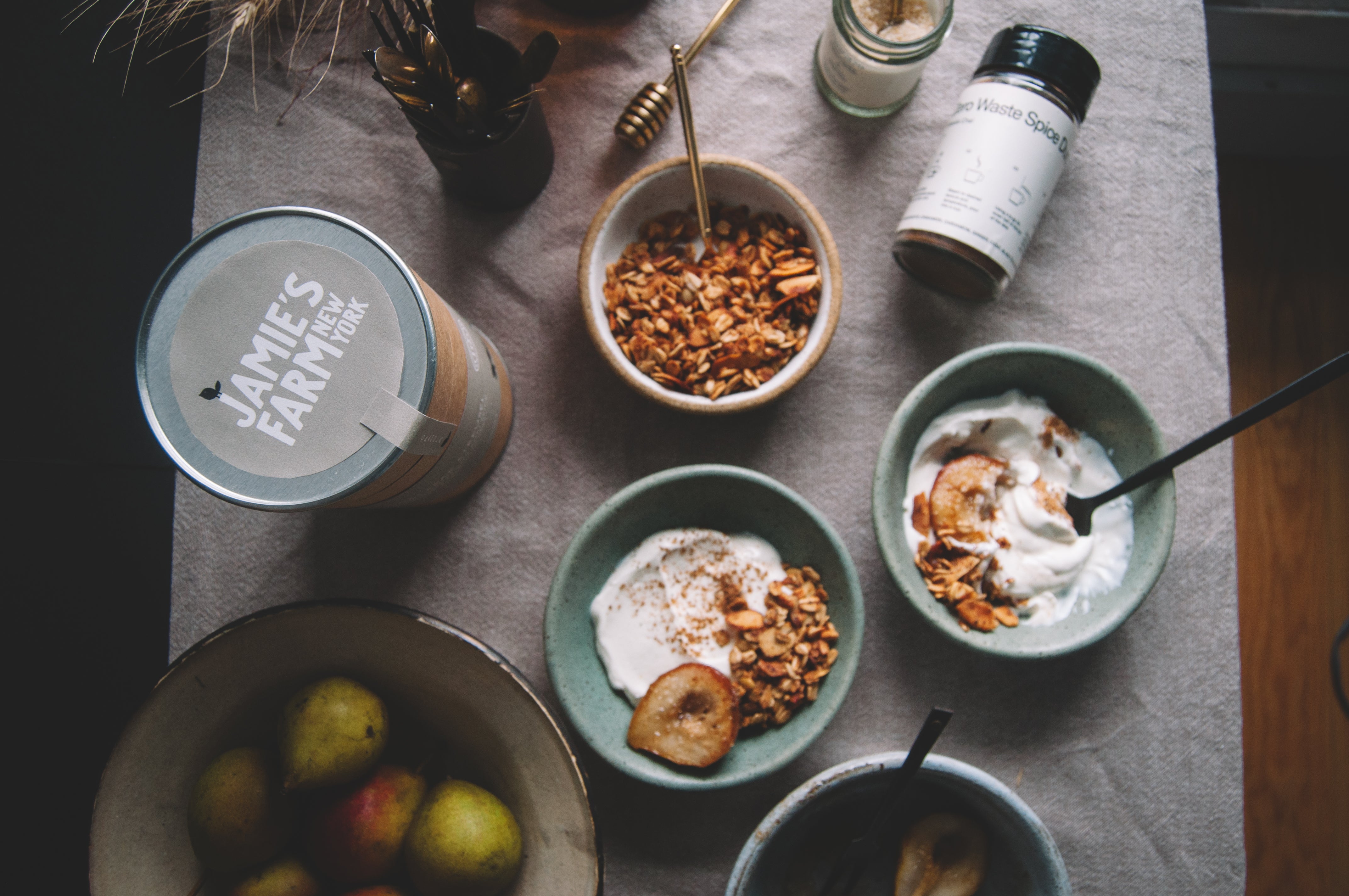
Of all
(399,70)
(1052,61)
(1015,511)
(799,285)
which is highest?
(1052,61)

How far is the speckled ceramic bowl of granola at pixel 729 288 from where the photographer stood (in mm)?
739

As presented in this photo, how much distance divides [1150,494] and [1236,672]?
28cm

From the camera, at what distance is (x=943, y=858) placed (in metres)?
0.73

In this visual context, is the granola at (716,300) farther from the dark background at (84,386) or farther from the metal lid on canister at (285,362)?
the dark background at (84,386)

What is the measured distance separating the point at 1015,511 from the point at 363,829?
689 millimetres

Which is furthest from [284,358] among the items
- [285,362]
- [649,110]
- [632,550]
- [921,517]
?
[921,517]

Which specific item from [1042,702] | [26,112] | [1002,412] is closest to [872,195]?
[1002,412]

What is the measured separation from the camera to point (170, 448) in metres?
0.54

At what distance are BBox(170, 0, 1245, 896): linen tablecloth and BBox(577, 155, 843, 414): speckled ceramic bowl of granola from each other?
0.09 meters

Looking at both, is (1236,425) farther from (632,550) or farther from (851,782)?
(632,550)

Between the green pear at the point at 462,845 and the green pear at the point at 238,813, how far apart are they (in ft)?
0.39

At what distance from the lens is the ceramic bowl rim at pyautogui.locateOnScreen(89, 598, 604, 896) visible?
638mm

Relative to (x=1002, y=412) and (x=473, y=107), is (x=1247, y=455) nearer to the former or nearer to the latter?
(x=1002, y=412)

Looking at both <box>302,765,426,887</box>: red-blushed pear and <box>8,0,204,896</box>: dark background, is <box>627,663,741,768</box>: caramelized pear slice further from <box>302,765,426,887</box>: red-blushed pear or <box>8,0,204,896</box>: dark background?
<box>8,0,204,896</box>: dark background
